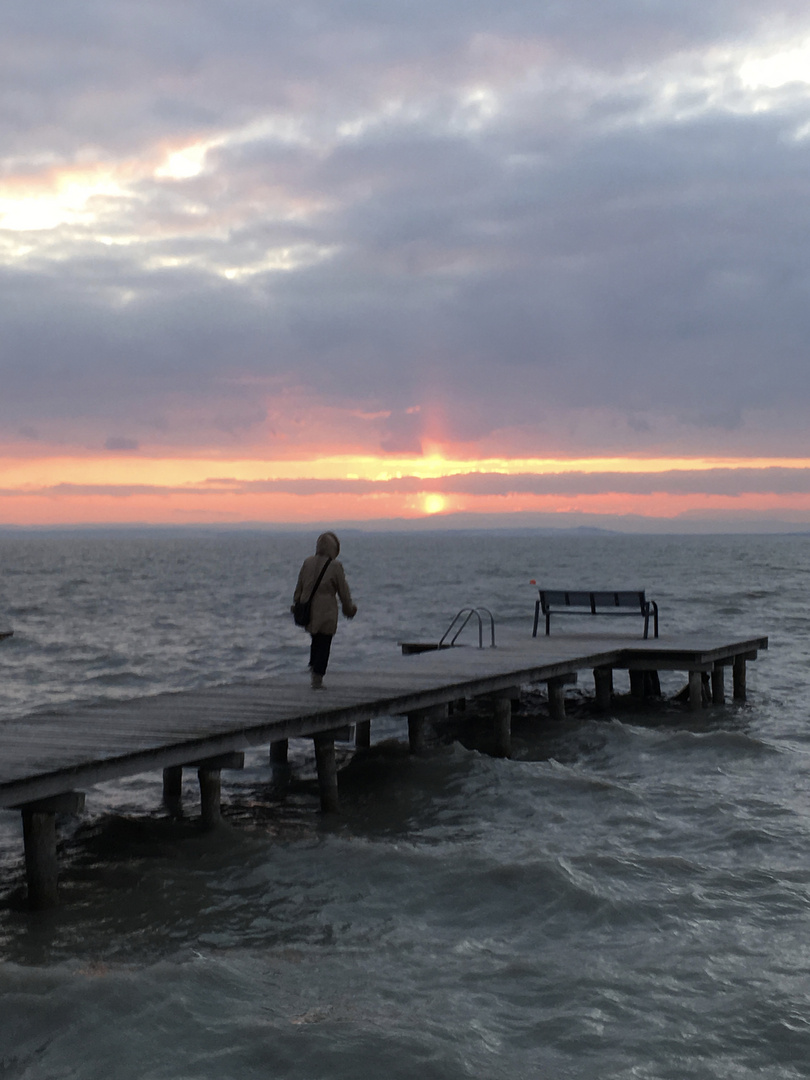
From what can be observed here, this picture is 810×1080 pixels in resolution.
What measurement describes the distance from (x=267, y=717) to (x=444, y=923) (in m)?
2.97

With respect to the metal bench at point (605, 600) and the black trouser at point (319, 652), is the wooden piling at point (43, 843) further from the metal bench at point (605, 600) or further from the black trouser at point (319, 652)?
the metal bench at point (605, 600)

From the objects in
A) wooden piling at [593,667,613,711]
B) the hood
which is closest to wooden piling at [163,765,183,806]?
the hood

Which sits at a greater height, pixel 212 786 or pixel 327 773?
pixel 212 786

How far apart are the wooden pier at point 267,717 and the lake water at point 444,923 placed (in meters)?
0.53

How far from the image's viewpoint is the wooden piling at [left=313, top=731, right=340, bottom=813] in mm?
10906

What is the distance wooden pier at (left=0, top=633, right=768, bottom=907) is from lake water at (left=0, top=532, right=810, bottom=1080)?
0.53 meters

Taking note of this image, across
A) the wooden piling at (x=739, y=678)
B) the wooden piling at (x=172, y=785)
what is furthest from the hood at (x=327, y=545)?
the wooden piling at (x=739, y=678)

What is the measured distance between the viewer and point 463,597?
178 ft

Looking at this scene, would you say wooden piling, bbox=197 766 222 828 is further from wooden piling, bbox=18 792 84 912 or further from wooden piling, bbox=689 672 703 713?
wooden piling, bbox=689 672 703 713

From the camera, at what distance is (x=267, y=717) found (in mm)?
10078

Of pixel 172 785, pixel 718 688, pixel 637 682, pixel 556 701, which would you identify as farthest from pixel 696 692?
pixel 172 785

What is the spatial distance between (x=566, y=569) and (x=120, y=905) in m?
88.4

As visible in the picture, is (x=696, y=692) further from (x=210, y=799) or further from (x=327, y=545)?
(x=210, y=799)

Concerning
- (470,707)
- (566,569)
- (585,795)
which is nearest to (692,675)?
(470,707)
